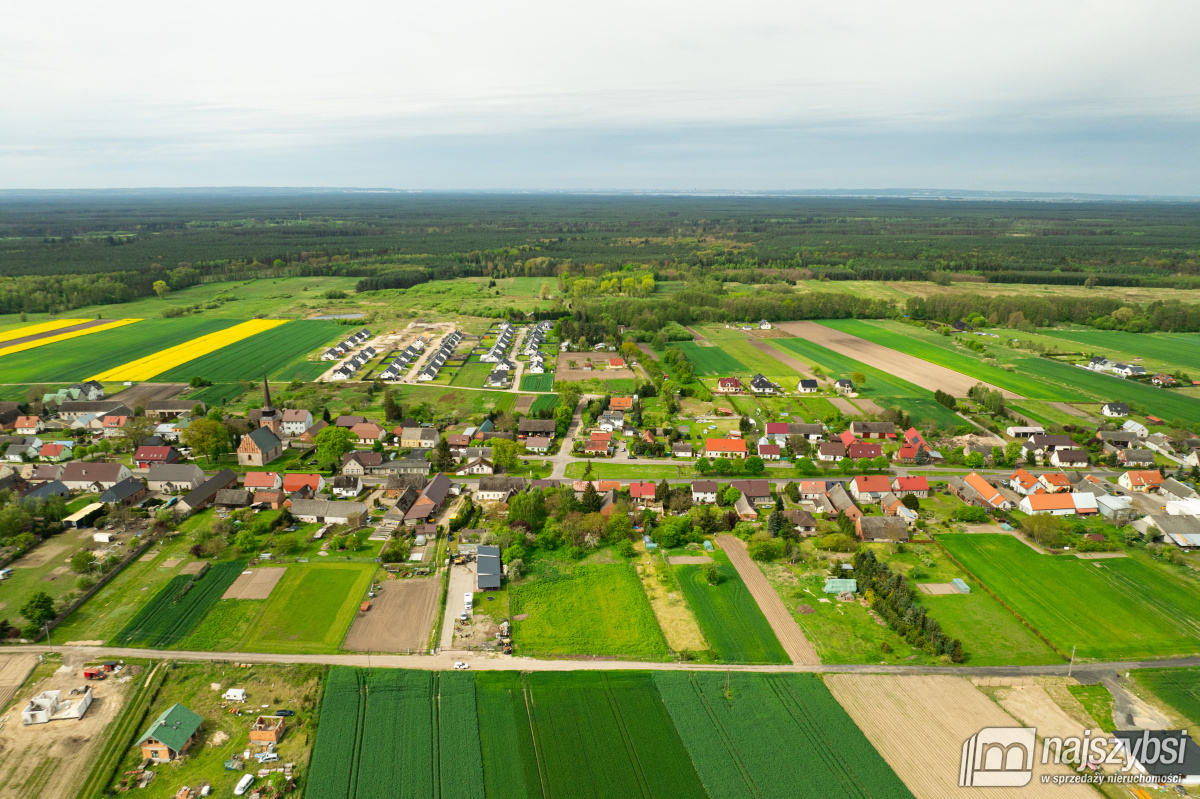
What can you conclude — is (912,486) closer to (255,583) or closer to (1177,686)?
(1177,686)

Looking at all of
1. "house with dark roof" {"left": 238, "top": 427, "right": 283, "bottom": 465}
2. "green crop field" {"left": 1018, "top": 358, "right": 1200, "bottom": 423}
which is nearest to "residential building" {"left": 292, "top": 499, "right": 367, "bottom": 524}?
"house with dark roof" {"left": 238, "top": 427, "right": 283, "bottom": 465}

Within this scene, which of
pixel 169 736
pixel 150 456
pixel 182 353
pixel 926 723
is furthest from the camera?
pixel 182 353

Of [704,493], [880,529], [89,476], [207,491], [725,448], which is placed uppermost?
[89,476]

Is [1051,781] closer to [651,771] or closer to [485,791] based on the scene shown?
[651,771]

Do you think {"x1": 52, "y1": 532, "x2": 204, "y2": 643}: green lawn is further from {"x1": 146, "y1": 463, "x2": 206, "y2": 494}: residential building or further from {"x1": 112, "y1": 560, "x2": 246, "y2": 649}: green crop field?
{"x1": 146, "y1": 463, "x2": 206, "y2": 494}: residential building

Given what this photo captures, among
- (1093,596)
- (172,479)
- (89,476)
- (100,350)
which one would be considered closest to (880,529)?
(1093,596)

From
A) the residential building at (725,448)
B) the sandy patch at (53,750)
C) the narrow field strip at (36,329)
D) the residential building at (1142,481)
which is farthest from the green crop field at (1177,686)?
the narrow field strip at (36,329)
